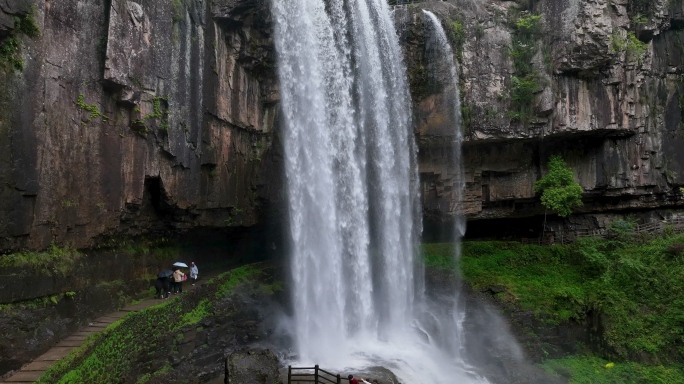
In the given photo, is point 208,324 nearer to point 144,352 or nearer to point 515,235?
point 144,352

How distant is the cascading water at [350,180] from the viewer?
1733cm

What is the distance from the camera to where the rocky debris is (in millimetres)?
11320

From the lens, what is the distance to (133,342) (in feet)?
38.7

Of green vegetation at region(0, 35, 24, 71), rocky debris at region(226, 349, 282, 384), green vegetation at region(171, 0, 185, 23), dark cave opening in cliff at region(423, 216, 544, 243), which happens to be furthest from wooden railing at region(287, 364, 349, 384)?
dark cave opening in cliff at region(423, 216, 544, 243)

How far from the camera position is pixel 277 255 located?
73.4 ft

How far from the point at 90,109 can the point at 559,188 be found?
18.7 m

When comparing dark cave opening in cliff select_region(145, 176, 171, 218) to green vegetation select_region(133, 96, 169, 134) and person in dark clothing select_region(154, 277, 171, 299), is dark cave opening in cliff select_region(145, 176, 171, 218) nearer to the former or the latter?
green vegetation select_region(133, 96, 169, 134)

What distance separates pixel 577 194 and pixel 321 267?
12.0 metres

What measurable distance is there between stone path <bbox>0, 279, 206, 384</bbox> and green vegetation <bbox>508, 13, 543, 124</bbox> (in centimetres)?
1612

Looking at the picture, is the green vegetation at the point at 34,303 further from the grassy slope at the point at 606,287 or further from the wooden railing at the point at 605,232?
the wooden railing at the point at 605,232

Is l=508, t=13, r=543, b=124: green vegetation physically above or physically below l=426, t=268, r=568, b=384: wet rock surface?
above

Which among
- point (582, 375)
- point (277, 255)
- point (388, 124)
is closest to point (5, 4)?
point (388, 124)

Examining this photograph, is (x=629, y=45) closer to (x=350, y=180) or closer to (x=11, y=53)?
(x=350, y=180)

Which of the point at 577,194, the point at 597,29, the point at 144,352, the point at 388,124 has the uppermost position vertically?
the point at 597,29
